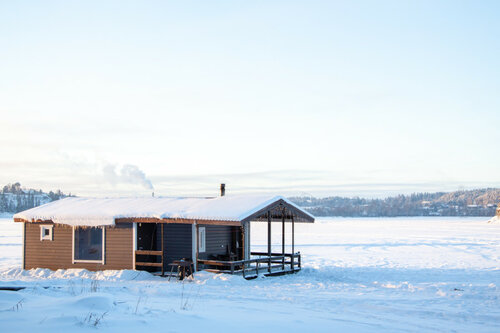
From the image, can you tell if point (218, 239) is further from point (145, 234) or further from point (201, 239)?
point (145, 234)

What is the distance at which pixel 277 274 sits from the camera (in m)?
21.2

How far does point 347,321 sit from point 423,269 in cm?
1410

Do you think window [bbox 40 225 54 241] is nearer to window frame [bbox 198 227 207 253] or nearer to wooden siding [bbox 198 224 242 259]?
window frame [bbox 198 227 207 253]

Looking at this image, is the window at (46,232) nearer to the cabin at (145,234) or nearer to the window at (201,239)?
the cabin at (145,234)

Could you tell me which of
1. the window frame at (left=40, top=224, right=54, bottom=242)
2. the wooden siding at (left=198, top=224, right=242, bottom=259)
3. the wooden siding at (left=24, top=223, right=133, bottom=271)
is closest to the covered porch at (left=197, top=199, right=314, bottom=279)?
the wooden siding at (left=198, top=224, right=242, bottom=259)

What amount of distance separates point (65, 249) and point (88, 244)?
1038 mm

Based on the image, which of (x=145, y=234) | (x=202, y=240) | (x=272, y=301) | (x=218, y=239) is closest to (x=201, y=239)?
(x=202, y=240)

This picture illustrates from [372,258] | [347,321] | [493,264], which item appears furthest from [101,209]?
[493,264]

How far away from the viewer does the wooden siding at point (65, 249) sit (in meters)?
21.0

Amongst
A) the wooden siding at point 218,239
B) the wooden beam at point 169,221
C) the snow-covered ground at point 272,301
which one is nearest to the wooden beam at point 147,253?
the snow-covered ground at point 272,301

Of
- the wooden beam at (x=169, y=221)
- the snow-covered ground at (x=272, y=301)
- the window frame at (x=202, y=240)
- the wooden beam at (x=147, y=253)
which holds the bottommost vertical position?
the snow-covered ground at (x=272, y=301)

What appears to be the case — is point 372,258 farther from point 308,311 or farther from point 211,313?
point 211,313

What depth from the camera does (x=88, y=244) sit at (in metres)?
21.7

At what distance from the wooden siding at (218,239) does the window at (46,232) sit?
6.40m
